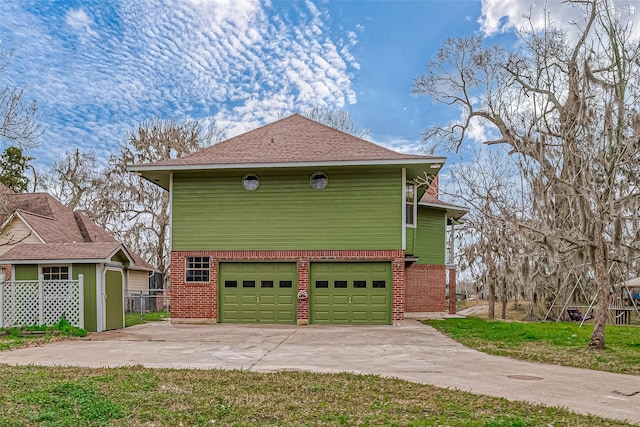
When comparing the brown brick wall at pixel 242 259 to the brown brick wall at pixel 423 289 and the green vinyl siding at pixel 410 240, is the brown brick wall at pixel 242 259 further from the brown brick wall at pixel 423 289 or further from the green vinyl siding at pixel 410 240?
the brown brick wall at pixel 423 289

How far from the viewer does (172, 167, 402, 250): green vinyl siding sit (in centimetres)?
1614

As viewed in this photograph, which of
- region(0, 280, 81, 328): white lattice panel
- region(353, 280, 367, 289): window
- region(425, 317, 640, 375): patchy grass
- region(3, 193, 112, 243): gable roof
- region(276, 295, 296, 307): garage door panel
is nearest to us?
region(425, 317, 640, 375): patchy grass

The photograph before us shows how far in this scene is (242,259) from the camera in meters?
16.4

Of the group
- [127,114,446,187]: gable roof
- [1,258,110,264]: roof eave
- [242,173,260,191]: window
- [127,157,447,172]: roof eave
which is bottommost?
[1,258,110,264]: roof eave

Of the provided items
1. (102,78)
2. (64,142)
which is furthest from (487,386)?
(64,142)

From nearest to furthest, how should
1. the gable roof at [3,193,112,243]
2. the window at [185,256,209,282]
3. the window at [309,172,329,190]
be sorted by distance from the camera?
the window at [309,172,329,190] → the window at [185,256,209,282] → the gable roof at [3,193,112,243]

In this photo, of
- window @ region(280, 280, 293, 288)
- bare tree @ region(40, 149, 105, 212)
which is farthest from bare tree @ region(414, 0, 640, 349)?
bare tree @ region(40, 149, 105, 212)

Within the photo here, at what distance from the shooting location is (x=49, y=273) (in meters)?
14.0

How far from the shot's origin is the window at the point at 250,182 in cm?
1659

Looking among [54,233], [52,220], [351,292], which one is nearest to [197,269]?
[351,292]

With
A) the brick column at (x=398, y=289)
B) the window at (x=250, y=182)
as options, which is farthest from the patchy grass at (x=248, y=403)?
the window at (x=250, y=182)

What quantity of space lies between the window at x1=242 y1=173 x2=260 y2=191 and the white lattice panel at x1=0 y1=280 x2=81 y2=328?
5.78 metres

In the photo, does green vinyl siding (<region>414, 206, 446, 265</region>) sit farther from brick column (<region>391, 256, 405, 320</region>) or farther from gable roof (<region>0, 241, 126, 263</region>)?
gable roof (<region>0, 241, 126, 263</region>)

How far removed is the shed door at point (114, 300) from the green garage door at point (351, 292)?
5789 millimetres
